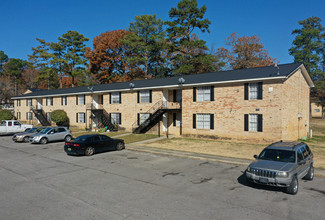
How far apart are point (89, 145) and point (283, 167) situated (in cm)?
1228

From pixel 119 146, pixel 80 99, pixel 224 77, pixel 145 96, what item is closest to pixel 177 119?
pixel 145 96

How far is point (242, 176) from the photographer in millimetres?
10781

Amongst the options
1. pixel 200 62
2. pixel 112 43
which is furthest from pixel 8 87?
pixel 200 62

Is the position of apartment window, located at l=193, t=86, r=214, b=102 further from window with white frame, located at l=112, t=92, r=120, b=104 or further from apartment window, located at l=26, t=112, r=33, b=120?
apartment window, located at l=26, t=112, r=33, b=120

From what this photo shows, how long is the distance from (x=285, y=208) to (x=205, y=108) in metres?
17.0

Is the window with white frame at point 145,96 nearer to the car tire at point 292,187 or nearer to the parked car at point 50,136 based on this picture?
the parked car at point 50,136

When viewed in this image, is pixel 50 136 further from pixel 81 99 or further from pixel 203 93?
pixel 203 93

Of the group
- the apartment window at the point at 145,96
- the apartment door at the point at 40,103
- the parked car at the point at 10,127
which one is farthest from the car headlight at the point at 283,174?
the apartment door at the point at 40,103

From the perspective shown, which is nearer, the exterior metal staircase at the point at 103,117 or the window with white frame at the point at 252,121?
the window with white frame at the point at 252,121

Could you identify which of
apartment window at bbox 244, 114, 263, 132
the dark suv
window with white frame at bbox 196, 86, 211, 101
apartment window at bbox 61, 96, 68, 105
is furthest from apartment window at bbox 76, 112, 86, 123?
the dark suv

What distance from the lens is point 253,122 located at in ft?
69.1

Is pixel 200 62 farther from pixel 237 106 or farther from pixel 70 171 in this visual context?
pixel 70 171

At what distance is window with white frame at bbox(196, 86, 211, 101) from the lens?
23.8 m

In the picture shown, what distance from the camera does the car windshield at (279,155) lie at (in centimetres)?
915
